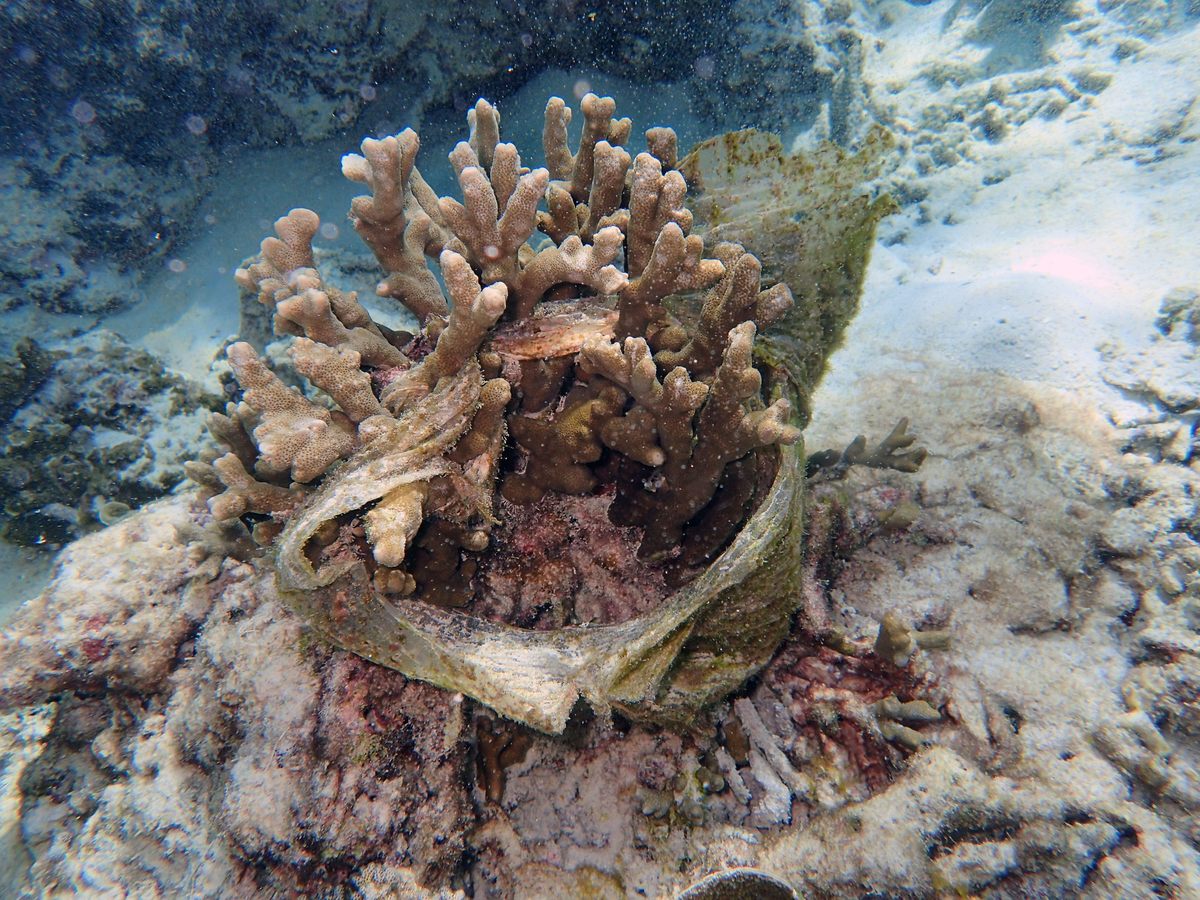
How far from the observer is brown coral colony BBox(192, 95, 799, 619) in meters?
1.91

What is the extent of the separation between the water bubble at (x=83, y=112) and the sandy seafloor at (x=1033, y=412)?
1.57m

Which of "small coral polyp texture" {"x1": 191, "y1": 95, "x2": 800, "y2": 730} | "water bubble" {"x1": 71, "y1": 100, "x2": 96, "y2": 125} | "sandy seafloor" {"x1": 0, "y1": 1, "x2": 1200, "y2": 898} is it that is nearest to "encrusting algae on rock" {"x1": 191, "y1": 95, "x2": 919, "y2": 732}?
"small coral polyp texture" {"x1": 191, "y1": 95, "x2": 800, "y2": 730}

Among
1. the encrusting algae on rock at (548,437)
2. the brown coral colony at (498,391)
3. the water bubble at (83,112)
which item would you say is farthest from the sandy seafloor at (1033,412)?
the water bubble at (83,112)

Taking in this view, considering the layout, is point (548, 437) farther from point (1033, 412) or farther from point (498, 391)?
point (1033, 412)

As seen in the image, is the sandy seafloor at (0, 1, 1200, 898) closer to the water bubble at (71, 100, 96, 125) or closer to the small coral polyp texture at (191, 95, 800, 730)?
the small coral polyp texture at (191, 95, 800, 730)

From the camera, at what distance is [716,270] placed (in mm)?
2176

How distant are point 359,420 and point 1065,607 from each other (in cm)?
323

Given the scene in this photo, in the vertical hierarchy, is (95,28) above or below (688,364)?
above

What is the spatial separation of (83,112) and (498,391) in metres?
9.71

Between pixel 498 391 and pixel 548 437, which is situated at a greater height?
pixel 498 391

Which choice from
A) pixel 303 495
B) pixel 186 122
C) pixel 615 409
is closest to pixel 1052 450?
pixel 615 409

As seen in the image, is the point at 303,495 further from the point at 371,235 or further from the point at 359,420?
the point at 371,235

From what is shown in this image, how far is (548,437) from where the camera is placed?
2189 millimetres

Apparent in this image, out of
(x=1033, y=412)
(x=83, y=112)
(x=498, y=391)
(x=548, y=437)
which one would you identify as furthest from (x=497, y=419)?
(x=83, y=112)
